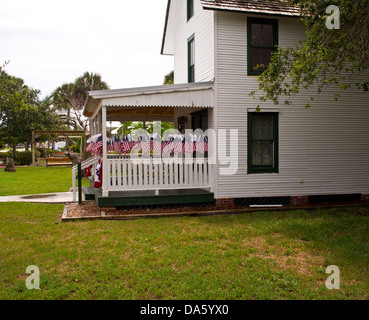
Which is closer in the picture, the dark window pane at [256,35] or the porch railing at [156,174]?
the porch railing at [156,174]

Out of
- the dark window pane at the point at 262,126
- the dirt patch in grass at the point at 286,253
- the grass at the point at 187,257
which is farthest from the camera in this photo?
the dark window pane at the point at 262,126

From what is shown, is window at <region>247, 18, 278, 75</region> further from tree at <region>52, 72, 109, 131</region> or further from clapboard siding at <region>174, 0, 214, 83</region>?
tree at <region>52, 72, 109, 131</region>

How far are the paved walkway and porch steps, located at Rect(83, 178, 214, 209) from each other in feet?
6.26

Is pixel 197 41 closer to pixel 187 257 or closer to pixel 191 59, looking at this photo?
pixel 191 59

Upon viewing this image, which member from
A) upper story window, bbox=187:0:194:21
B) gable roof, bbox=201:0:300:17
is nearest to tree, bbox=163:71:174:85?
upper story window, bbox=187:0:194:21

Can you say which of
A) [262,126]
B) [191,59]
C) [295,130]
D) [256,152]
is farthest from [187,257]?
[191,59]

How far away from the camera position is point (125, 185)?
1012cm

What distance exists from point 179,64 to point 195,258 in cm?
1016

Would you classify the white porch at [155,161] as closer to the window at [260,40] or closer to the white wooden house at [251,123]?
the white wooden house at [251,123]

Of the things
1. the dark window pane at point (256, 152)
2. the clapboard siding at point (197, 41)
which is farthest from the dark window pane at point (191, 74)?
the dark window pane at point (256, 152)

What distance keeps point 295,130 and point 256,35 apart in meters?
3.08

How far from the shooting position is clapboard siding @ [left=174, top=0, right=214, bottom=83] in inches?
433

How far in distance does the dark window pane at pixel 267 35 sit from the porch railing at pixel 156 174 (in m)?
4.05

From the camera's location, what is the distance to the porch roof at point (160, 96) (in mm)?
9812
